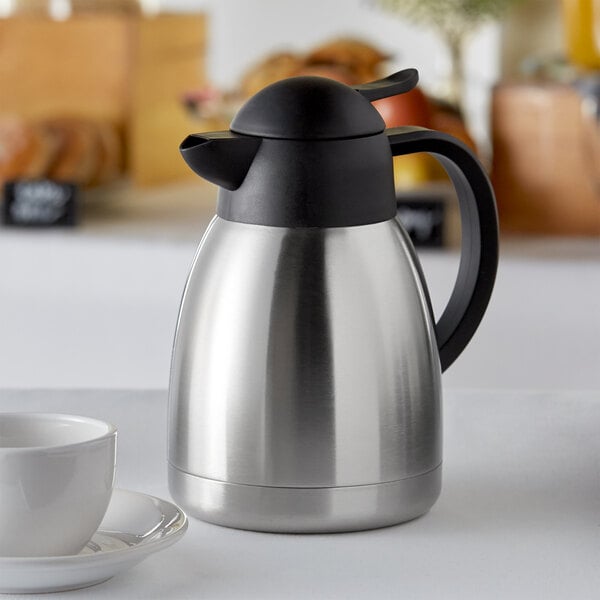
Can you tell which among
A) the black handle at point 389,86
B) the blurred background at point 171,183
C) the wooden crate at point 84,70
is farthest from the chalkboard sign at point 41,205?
the black handle at point 389,86

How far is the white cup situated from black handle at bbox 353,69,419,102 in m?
0.20

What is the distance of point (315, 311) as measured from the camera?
526 millimetres

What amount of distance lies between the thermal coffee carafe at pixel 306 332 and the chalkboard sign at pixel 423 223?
0.87m

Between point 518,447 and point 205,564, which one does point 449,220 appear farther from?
point 205,564

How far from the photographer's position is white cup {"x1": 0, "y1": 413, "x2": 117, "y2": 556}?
18.0 inches

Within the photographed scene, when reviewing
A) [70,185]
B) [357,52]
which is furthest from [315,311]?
[357,52]

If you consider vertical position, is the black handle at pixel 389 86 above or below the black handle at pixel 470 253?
above

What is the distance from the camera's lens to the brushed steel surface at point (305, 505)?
53 centimetres

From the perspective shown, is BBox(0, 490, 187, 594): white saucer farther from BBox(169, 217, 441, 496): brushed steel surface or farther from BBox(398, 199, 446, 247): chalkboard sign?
BBox(398, 199, 446, 247): chalkboard sign

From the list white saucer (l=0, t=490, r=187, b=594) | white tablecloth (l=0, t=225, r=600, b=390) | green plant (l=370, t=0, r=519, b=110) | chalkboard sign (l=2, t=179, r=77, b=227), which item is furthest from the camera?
green plant (l=370, t=0, r=519, b=110)

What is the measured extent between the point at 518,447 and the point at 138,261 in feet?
2.76

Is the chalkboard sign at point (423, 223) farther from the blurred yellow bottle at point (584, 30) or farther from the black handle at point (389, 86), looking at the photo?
the black handle at point (389, 86)

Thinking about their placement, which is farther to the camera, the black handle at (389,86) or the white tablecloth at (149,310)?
the white tablecloth at (149,310)

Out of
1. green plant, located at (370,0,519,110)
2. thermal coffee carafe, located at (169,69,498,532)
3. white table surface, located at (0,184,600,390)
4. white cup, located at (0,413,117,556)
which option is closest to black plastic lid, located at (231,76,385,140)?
thermal coffee carafe, located at (169,69,498,532)
